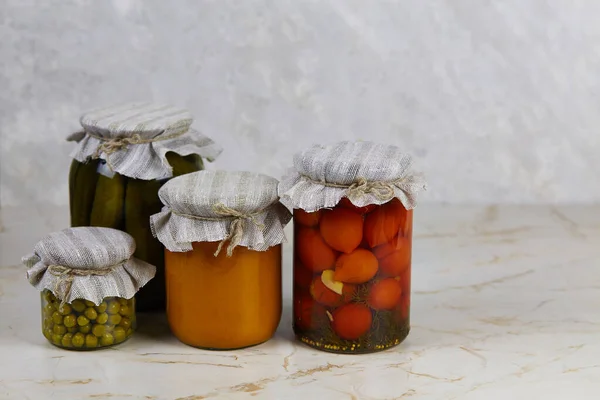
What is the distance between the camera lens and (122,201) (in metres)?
1.34

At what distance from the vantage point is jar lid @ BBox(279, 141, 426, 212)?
1.17 meters

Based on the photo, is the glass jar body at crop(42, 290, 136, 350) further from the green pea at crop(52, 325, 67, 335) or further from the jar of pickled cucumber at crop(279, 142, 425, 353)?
the jar of pickled cucumber at crop(279, 142, 425, 353)

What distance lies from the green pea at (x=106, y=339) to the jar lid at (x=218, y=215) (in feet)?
0.45

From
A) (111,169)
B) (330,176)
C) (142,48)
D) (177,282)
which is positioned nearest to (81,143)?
(111,169)

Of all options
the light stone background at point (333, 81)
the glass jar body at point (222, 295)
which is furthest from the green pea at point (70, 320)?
the light stone background at point (333, 81)

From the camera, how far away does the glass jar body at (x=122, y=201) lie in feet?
4.37

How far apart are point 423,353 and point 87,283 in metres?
0.41

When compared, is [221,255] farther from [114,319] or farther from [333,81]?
[333,81]

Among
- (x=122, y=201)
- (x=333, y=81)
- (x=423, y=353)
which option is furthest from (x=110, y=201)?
(x=333, y=81)

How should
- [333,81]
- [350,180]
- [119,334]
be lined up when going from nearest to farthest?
[350,180] → [119,334] → [333,81]

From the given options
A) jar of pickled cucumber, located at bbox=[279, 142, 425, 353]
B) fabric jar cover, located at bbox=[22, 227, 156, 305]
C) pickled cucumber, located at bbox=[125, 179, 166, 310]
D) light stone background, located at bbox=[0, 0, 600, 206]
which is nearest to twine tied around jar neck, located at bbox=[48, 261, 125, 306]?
fabric jar cover, located at bbox=[22, 227, 156, 305]

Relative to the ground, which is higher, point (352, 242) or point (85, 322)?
point (352, 242)

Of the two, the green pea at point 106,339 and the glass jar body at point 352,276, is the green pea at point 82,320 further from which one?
the glass jar body at point 352,276

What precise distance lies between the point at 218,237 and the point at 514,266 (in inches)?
22.7
